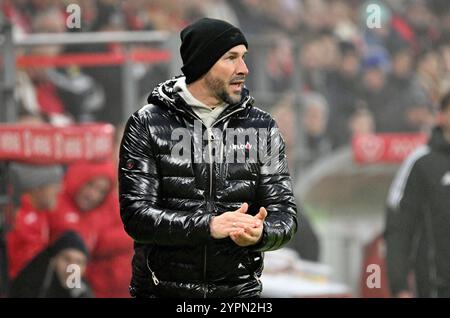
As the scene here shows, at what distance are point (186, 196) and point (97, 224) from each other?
362 centimetres

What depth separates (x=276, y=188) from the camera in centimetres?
381

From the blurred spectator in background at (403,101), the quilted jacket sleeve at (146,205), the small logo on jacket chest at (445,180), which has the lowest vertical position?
the quilted jacket sleeve at (146,205)

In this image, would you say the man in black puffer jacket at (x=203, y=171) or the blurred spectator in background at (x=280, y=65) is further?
the blurred spectator in background at (x=280, y=65)

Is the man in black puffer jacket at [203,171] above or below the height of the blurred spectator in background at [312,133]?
below

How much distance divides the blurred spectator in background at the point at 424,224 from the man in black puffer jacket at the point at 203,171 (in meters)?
3.81

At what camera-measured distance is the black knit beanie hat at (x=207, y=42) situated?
12.4 feet

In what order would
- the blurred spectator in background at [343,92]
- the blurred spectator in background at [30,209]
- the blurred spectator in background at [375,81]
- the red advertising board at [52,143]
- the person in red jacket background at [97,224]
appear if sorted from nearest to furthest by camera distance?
the red advertising board at [52,143] < the blurred spectator in background at [30,209] < the person in red jacket background at [97,224] < the blurred spectator in background at [343,92] < the blurred spectator in background at [375,81]

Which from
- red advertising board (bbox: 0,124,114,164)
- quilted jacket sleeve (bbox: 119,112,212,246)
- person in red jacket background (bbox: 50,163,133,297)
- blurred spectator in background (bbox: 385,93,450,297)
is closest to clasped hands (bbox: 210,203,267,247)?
quilted jacket sleeve (bbox: 119,112,212,246)

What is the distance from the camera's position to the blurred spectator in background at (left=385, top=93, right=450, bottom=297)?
7.48m

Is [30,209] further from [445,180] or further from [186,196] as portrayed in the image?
[186,196]

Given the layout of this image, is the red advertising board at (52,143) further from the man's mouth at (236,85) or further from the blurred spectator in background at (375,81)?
the man's mouth at (236,85)

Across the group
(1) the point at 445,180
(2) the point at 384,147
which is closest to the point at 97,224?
(1) the point at 445,180

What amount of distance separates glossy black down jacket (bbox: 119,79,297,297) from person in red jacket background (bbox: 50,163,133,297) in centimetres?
343

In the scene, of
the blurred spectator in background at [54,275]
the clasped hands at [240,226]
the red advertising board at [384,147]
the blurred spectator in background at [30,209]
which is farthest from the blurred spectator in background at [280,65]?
the clasped hands at [240,226]
